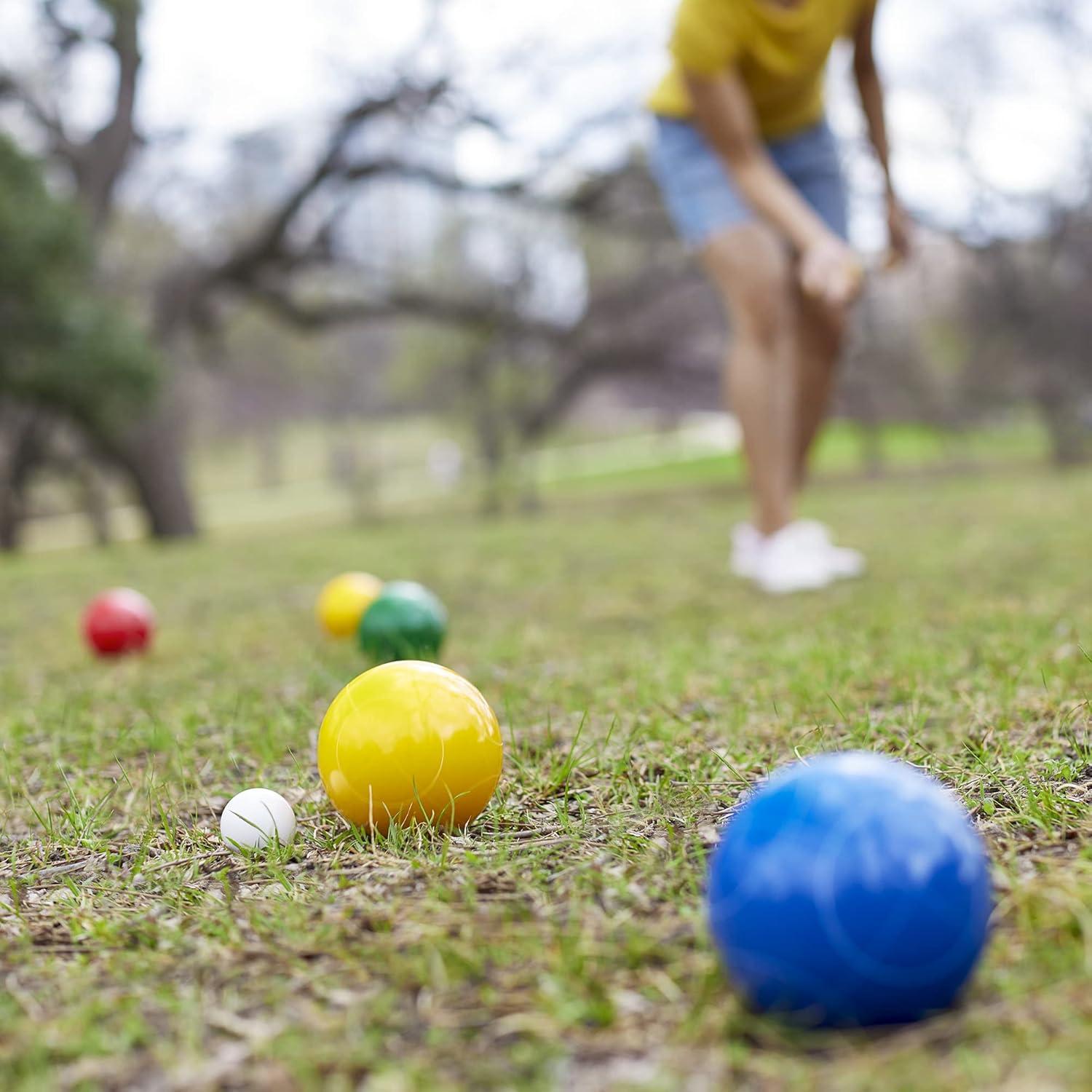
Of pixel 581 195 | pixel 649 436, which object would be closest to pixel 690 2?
pixel 581 195

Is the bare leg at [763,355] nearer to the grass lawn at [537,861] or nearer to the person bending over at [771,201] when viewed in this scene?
the person bending over at [771,201]

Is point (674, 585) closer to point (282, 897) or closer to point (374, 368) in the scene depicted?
point (282, 897)

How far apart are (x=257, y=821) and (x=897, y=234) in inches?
140

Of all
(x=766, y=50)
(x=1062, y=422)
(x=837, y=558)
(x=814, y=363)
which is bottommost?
(x=837, y=558)

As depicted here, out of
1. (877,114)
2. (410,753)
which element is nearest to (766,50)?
(877,114)

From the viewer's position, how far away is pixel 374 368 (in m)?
22.7

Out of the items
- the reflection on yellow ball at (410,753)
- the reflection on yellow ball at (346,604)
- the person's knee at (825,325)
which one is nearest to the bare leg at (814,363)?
the person's knee at (825,325)

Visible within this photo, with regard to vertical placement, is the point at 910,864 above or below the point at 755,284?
below

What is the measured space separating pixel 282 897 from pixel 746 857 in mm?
663

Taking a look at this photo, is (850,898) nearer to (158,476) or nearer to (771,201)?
(771,201)

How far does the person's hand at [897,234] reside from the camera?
→ 4.36 metres

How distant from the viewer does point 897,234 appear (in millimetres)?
4375

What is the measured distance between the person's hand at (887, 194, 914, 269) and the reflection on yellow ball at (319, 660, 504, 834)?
10.6 ft

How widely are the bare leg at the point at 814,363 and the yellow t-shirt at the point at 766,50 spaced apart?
65 cm
